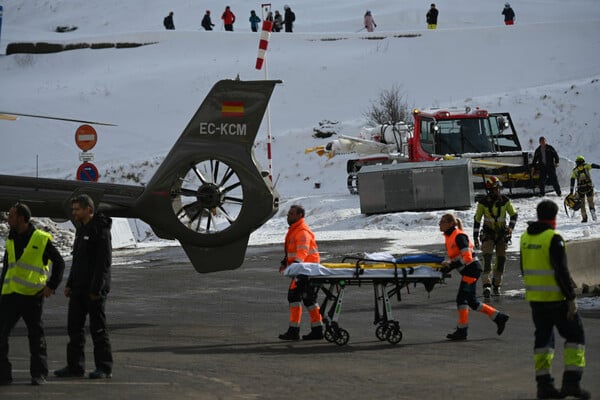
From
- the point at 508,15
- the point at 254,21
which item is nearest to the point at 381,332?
the point at 508,15

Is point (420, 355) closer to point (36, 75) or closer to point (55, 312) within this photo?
point (55, 312)

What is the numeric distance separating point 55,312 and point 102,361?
19.5 ft

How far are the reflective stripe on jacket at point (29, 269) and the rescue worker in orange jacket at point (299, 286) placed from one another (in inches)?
140

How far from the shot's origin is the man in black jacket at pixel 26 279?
11.4m

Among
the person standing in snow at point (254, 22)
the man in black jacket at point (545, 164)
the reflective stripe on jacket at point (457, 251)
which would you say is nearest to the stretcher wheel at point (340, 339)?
the reflective stripe on jacket at point (457, 251)

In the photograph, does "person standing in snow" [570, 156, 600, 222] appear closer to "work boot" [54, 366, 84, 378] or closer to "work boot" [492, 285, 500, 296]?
"work boot" [492, 285, 500, 296]

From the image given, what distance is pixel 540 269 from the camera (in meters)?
10.9

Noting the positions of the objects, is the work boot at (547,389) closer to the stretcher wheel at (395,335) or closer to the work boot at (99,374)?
the stretcher wheel at (395,335)

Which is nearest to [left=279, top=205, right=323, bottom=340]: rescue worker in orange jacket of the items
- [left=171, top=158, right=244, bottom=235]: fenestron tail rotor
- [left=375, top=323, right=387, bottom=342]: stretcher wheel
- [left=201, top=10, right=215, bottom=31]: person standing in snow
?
[left=375, top=323, right=387, bottom=342]: stretcher wheel

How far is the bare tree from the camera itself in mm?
53875

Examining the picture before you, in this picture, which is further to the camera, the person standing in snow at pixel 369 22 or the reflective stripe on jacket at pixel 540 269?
the person standing in snow at pixel 369 22

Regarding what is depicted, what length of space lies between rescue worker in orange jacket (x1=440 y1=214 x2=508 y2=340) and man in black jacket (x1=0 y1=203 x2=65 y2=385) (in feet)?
16.3

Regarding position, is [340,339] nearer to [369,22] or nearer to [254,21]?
[369,22]

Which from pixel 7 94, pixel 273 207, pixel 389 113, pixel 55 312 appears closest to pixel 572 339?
pixel 273 207
